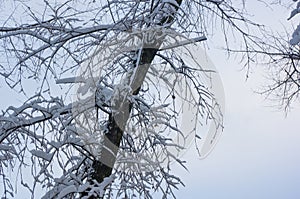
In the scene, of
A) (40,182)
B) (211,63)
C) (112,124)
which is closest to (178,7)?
(211,63)

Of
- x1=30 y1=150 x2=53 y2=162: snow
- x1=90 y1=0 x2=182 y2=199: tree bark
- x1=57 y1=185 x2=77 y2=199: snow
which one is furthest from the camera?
x1=90 y1=0 x2=182 y2=199: tree bark

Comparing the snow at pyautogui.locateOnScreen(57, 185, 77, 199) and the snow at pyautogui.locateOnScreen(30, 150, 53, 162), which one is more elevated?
the snow at pyautogui.locateOnScreen(30, 150, 53, 162)

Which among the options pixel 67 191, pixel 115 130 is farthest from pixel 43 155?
pixel 115 130

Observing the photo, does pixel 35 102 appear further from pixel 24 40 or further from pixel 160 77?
pixel 160 77

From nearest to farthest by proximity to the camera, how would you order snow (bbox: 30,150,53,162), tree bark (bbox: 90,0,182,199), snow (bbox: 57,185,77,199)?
snow (bbox: 57,185,77,199), snow (bbox: 30,150,53,162), tree bark (bbox: 90,0,182,199)

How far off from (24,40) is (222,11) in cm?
157

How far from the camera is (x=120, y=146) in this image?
331cm

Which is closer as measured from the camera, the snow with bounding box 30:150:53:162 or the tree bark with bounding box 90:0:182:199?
the snow with bounding box 30:150:53:162

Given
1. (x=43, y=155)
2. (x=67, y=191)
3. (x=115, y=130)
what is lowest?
(x=67, y=191)

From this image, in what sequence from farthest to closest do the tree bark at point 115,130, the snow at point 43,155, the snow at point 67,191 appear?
the tree bark at point 115,130
the snow at point 43,155
the snow at point 67,191

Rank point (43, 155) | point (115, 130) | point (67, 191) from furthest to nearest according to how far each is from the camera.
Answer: point (115, 130)
point (43, 155)
point (67, 191)

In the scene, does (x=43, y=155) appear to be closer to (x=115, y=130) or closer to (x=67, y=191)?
(x=67, y=191)

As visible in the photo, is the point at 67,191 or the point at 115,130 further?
the point at 115,130

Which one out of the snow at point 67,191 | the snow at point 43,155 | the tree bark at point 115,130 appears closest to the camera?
the snow at point 67,191
